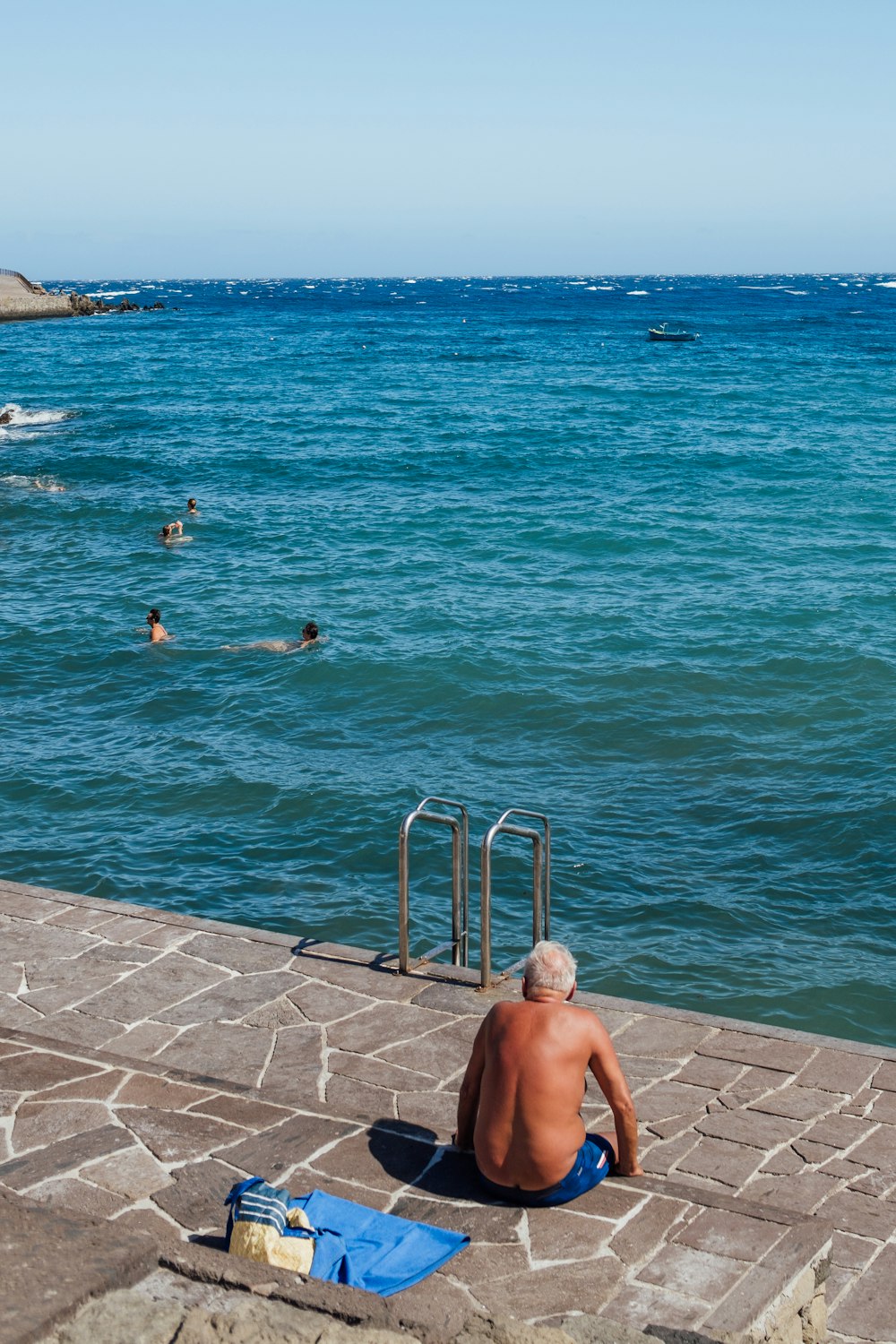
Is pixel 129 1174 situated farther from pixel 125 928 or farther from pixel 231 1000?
pixel 125 928

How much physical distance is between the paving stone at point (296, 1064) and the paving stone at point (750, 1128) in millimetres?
1937

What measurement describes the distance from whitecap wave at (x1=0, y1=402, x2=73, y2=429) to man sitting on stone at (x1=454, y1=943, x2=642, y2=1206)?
1615 inches

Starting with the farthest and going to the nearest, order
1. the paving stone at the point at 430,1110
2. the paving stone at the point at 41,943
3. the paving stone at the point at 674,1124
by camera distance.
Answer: the paving stone at the point at 41,943 < the paving stone at the point at 674,1124 < the paving stone at the point at 430,1110

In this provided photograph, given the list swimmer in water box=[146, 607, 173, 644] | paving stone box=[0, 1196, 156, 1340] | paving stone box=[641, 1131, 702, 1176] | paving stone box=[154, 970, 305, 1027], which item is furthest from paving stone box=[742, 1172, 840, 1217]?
swimmer in water box=[146, 607, 173, 644]

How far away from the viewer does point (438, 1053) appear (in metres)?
6.92

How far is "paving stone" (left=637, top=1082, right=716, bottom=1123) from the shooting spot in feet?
21.0

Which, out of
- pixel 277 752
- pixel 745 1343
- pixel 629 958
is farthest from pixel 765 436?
pixel 745 1343

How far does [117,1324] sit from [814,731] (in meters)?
12.8

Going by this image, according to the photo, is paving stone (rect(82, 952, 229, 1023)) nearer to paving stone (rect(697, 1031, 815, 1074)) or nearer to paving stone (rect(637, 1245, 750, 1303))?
paving stone (rect(697, 1031, 815, 1074))

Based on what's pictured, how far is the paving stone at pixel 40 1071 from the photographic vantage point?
6.27 metres

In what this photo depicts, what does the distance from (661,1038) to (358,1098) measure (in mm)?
1797

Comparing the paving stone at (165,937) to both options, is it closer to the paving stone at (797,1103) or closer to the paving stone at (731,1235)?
the paving stone at (797,1103)

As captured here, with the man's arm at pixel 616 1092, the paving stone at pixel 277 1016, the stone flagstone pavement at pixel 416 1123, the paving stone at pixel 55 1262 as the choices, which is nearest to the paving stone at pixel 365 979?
the stone flagstone pavement at pixel 416 1123

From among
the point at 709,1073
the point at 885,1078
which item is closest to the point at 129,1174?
the point at 709,1073
